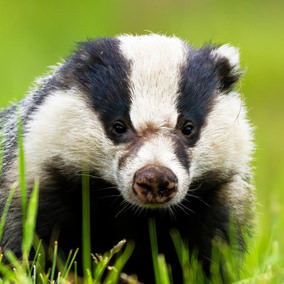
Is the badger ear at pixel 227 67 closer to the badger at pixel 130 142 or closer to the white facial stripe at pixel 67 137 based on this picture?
the badger at pixel 130 142

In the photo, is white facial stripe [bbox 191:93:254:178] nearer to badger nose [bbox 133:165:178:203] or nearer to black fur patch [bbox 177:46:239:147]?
black fur patch [bbox 177:46:239:147]

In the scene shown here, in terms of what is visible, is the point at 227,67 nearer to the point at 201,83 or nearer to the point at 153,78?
the point at 201,83

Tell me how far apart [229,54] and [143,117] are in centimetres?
89

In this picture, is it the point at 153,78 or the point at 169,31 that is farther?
the point at 169,31

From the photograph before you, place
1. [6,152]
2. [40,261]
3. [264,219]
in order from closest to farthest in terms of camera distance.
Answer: [40,261] < [6,152] < [264,219]

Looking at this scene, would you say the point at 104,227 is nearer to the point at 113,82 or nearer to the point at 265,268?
the point at 113,82

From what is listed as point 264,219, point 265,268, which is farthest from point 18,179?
point 264,219

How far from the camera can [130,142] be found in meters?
4.18

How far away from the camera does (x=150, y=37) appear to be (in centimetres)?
475

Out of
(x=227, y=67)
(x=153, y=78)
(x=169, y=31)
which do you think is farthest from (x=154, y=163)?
(x=169, y=31)

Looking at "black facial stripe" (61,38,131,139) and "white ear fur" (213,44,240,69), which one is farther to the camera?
"white ear fur" (213,44,240,69)

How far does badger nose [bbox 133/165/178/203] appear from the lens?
3.82 meters

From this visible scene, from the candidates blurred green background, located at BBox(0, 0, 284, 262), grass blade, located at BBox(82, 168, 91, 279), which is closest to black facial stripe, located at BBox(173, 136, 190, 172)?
grass blade, located at BBox(82, 168, 91, 279)

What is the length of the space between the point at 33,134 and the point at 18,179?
0.24 metres
